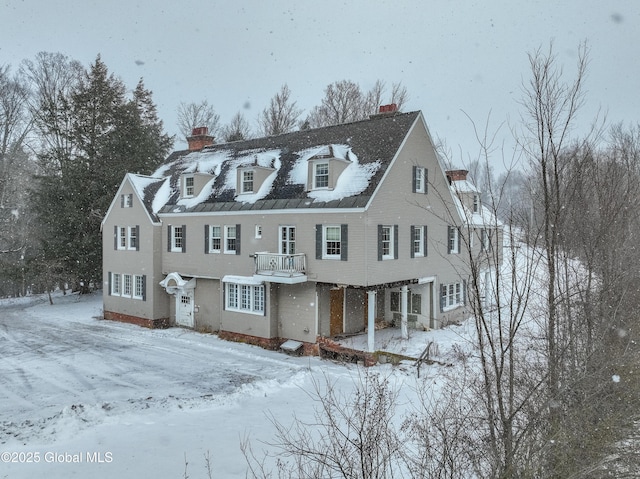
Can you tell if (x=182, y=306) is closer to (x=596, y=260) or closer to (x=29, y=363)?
(x=29, y=363)

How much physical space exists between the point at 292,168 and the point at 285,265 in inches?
199

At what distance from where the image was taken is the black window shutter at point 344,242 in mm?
17328

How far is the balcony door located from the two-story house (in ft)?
0.15

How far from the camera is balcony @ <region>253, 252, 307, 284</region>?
18062mm

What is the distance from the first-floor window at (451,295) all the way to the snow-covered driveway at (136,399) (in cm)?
836

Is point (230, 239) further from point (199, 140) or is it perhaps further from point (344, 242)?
point (199, 140)

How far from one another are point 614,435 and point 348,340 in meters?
11.9

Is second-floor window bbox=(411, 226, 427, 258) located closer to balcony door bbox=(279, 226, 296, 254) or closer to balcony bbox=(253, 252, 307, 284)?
balcony bbox=(253, 252, 307, 284)

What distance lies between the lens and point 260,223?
66.2ft

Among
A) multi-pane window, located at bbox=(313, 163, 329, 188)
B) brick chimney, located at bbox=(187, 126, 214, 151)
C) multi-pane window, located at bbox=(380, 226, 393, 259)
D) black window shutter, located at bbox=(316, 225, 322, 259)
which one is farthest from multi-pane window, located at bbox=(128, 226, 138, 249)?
multi-pane window, located at bbox=(380, 226, 393, 259)

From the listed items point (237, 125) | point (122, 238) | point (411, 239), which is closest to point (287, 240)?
point (411, 239)

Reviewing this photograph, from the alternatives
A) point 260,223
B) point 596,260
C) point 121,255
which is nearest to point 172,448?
point 596,260

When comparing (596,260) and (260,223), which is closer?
(596,260)

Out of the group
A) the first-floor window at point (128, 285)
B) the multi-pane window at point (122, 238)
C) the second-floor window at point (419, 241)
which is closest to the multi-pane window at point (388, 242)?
the second-floor window at point (419, 241)
